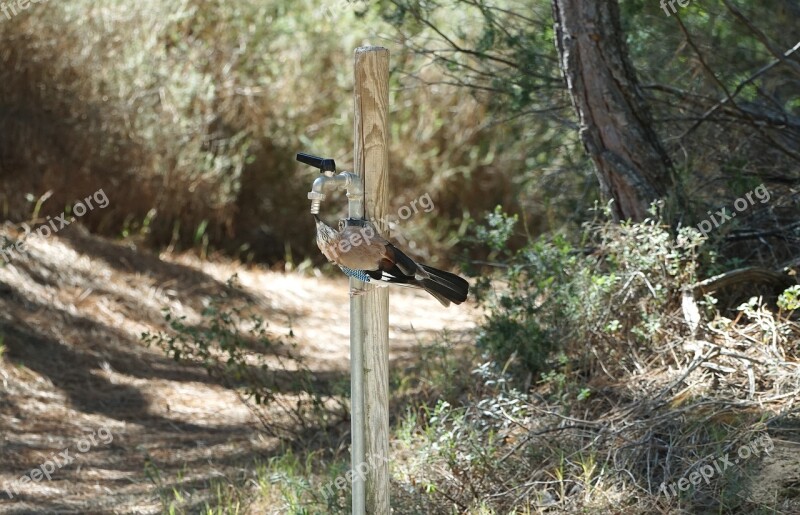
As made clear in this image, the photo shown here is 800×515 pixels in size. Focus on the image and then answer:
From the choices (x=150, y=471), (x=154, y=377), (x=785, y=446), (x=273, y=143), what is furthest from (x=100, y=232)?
(x=785, y=446)

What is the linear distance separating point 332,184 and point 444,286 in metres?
0.48

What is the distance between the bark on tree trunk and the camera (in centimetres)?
464

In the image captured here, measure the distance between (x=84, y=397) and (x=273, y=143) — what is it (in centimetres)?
392

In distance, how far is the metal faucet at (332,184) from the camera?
303 centimetres

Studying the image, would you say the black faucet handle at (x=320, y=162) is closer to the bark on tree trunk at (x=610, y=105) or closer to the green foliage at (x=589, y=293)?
the green foliage at (x=589, y=293)

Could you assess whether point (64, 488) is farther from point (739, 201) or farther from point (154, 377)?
point (739, 201)

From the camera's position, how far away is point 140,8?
26.9ft
